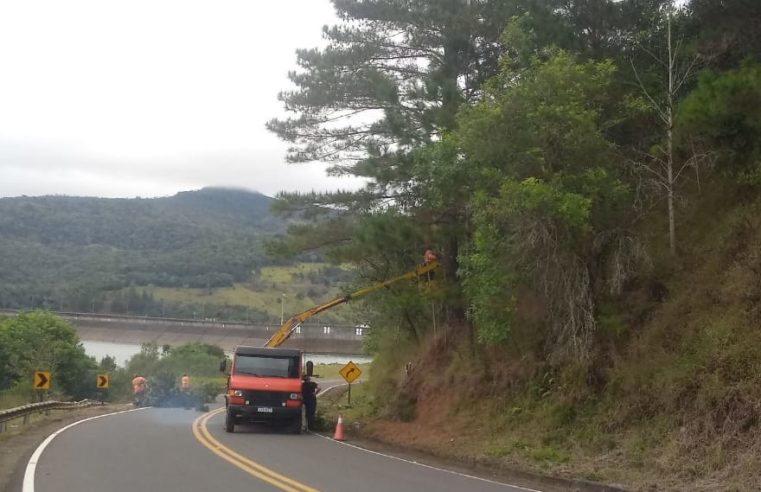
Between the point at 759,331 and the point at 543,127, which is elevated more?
the point at 543,127

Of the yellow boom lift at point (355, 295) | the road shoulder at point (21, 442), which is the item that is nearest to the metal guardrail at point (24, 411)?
the road shoulder at point (21, 442)

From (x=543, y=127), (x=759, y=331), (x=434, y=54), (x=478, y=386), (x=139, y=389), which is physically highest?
(x=434, y=54)

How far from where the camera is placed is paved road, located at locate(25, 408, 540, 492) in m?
11.9

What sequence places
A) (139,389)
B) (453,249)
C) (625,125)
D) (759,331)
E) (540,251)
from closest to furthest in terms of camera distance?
(759,331), (540,251), (625,125), (453,249), (139,389)

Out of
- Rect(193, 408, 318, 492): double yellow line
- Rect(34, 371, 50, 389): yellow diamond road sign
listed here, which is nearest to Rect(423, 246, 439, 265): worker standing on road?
Rect(193, 408, 318, 492): double yellow line

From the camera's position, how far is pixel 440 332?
25891mm

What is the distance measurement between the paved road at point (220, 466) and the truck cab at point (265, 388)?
45.3 inches

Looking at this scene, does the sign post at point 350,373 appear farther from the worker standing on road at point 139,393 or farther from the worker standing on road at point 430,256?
the worker standing on road at point 139,393

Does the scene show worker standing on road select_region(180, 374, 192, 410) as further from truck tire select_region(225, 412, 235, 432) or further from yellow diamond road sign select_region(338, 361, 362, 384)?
truck tire select_region(225, 412, 235, 432)

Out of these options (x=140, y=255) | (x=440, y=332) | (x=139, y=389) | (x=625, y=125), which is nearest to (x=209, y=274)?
(x=140, y=255)

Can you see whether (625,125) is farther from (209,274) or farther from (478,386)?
(209,274)

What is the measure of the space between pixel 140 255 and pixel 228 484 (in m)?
121

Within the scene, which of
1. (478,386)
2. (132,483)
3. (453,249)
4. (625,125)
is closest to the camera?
(132,483)

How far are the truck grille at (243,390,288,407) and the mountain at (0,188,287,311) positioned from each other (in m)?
67.7
